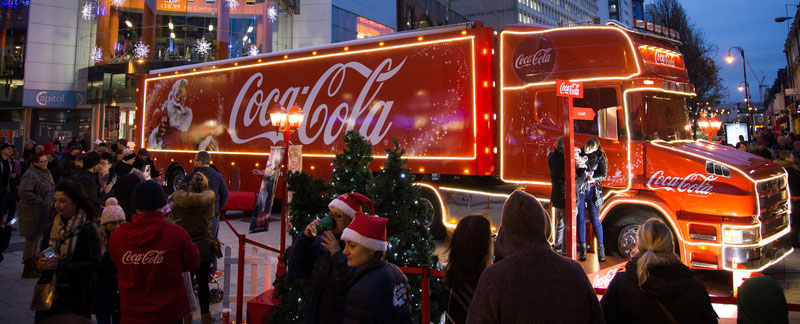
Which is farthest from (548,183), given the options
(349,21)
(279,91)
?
(349,21)

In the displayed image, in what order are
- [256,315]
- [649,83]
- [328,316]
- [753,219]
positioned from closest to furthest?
[328,316] → [256,315] → [753,219] → [649,83]

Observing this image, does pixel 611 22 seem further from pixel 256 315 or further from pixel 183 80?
pixel 183 80

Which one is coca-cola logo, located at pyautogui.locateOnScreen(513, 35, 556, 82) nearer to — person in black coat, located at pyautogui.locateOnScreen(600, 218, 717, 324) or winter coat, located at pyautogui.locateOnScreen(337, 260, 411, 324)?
person in black coat, located at pyautogui.locateOnScreen(600, 218, 717, 324)

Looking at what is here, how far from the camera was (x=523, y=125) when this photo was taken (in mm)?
8125

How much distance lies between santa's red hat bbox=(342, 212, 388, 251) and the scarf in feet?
8.69

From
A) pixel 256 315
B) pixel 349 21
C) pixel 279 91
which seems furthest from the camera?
pixel 349 21

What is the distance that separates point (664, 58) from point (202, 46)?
98.2 feet

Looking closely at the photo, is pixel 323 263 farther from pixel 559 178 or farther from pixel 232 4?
pixel 232 4

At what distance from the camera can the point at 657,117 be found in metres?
7.39

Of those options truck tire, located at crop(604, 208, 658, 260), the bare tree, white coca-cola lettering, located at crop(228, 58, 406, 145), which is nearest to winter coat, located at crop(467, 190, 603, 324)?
truck tire, located at crop(604, 208, 658, 260)

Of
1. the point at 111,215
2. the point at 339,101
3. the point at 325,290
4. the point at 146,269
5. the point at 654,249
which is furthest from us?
the point at 339,101

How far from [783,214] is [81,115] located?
3983cm

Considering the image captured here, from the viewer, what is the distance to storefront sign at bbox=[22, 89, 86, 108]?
108 ft

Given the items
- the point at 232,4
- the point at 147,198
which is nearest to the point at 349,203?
the point at 147,198
